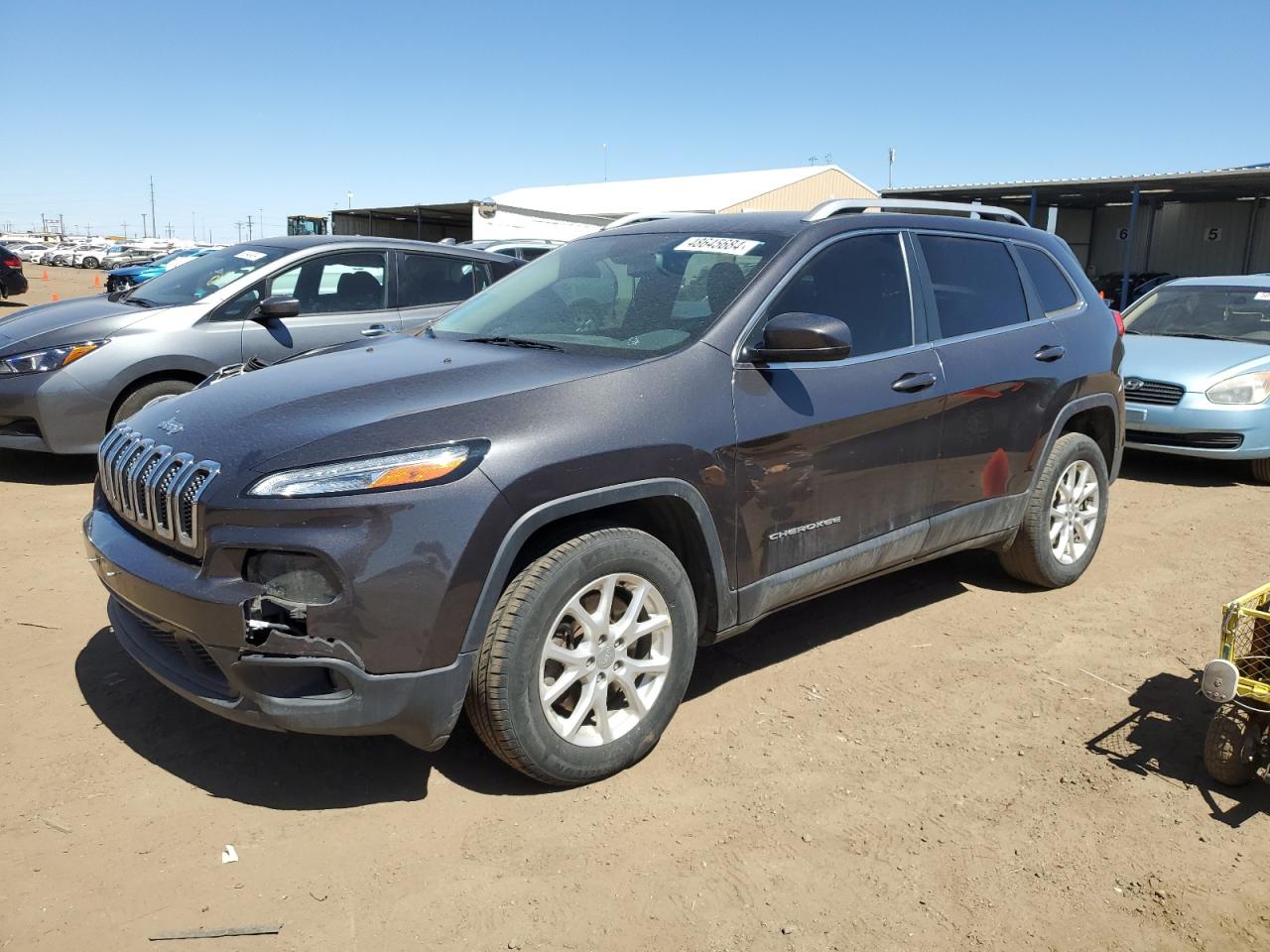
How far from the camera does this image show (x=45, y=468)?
719 cm

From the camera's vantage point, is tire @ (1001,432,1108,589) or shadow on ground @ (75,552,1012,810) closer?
shadow on ground @ (75,552,1012,810)

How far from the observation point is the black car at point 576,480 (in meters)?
2.74

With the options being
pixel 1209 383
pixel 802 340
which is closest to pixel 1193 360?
pixel 1209 383

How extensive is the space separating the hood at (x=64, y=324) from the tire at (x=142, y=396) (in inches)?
16.8

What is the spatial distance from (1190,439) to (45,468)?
8.69 metres

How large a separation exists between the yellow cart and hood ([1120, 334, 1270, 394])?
Answer: 5265 millimetres

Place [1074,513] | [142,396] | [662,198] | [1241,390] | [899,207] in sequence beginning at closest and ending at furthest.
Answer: [899,207] < [1074,513] < [142,396] < [1241,390] < [662,198]

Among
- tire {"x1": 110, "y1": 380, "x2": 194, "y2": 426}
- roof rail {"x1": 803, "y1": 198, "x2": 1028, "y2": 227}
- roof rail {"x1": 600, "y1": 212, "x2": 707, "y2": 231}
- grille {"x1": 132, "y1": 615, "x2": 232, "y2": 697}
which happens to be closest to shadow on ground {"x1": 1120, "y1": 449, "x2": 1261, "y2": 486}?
roof rail {"x1": 803, "y1": 198, "x2": 1028, "y2": 227}

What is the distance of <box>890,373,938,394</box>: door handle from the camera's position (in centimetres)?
398

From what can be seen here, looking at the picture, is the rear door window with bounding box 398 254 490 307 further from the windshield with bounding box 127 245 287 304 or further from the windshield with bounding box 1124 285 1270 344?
the windshield with bounding box 1124 285 1270 344

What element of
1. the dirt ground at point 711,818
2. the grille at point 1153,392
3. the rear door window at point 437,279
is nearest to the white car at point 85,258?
the rear door window at point 437,279

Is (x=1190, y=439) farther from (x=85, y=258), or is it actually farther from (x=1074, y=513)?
(x=85, y=258)

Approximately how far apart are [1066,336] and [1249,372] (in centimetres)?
404

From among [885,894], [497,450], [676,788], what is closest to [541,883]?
[676,788]
